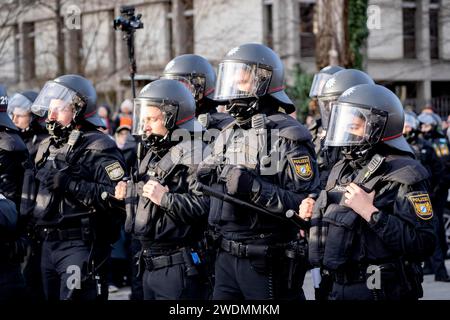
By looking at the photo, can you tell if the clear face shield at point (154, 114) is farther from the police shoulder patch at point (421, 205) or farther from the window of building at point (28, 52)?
the window of building at point (28, 52)

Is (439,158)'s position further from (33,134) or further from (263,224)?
(263,224)

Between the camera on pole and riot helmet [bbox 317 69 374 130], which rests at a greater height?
the camera on pole

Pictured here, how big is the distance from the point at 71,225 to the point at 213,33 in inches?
826

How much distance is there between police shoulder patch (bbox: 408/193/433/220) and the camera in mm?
5570

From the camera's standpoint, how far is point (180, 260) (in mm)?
6809

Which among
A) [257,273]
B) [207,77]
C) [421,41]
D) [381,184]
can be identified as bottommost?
[257,273]

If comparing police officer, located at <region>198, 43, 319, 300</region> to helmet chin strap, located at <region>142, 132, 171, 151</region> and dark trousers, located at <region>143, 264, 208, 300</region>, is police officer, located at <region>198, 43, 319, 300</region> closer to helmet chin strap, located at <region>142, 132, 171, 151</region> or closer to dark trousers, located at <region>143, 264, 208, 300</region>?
dark trousers, located at <region>143, 264, 208, 300</region>

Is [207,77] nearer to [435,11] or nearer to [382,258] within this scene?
[382,258]

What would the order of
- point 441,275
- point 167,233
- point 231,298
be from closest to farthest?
point 231,298 → point 167,233 → point 441,275

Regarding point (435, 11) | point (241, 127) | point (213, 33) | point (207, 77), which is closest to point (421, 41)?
point (435, 11)

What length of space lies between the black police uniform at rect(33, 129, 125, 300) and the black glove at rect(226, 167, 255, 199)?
5.95 feet

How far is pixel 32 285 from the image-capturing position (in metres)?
8.67

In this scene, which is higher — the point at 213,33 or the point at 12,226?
the point at 213,33

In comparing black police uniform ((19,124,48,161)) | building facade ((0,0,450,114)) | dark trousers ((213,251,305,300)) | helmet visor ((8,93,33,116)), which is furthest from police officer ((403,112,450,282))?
building facade ((0,0,450,114))
